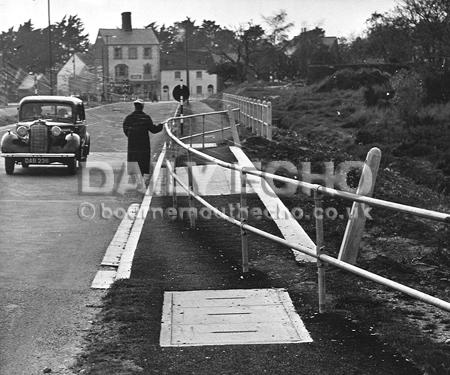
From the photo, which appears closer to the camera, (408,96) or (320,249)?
(320,249)

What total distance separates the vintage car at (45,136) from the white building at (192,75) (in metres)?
125

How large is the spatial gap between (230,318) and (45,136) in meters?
14.5

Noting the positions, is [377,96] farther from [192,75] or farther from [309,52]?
[192,75]

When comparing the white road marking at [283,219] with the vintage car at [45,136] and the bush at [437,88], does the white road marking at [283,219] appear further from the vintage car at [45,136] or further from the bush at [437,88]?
the bush at [437,88]

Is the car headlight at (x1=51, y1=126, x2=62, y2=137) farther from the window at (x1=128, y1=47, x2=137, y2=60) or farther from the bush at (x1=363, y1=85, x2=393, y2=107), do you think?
the window at (x1=128, y1=47, x2=137, y2=60)

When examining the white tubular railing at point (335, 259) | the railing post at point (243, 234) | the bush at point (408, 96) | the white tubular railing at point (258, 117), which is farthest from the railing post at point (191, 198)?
the bush at point (408, 96)

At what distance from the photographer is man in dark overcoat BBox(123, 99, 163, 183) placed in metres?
17.8

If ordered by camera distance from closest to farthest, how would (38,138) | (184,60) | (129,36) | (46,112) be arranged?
1. (38,138)
2. (46,112)
3. (184,60)
4. (129,36)

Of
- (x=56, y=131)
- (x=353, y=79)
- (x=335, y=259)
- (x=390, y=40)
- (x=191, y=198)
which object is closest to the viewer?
(x=335, y=259)

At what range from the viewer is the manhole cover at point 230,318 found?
6230 millimetres

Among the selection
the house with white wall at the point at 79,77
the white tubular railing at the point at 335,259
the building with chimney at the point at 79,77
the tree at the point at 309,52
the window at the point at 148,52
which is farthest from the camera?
the window at the point at 148,52

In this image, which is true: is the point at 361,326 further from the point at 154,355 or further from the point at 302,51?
the point at 302,51

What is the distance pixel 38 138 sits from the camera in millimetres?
20438

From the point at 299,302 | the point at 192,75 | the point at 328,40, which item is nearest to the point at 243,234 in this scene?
the point at 299,302
